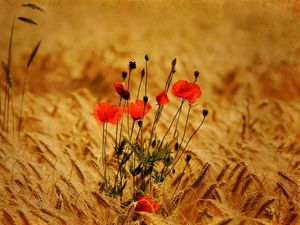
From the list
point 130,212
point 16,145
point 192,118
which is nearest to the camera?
point 130,212

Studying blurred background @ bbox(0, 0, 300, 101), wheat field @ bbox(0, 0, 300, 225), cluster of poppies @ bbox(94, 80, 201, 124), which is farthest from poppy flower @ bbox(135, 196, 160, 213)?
blurred background @ bbox(0, 0, 300, 101)

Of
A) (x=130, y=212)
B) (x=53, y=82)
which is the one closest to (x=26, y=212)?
(x=130, y=212)

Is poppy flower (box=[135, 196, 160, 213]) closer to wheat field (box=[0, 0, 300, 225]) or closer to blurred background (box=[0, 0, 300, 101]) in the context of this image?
wheat field (box=[0, 0, 300, 225])

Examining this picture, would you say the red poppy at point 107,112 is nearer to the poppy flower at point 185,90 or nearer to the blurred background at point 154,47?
A: the poppy flower at point 185,90

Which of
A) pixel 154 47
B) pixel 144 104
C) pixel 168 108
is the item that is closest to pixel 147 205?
pixel 144 104

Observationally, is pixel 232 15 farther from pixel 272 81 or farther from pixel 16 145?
pixel 16 145
